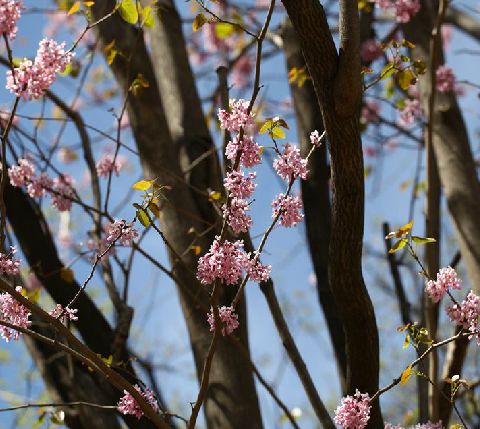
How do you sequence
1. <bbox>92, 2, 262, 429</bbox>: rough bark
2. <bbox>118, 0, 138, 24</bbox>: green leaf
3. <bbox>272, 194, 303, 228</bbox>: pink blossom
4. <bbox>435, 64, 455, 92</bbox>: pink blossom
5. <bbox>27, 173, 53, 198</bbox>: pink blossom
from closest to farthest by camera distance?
<bbox>272, 194, 303, 228</bbox>: pink blossom, <bbox>118, 0, 138, 24</bbox>: green leaf, <bbox>92, 2, 262, 429</bbox>: rough bark, <bbox>27, 173, 53, 198</bbox>: pink blossom, <bbox>435, 64, 455, 92</bbox>: pink blossom

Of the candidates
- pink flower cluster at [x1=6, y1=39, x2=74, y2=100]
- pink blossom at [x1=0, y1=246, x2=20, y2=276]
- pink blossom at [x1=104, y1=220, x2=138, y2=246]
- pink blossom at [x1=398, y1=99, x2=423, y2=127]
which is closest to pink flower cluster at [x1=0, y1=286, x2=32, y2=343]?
pink blossom at [x1=0, y1=246, x2=20, y2=276]

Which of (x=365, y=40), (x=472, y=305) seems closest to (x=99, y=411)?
(x=472, y=305)

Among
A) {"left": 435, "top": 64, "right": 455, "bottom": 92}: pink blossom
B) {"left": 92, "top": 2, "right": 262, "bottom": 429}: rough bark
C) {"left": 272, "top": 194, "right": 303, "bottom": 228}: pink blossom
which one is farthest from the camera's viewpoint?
{"left": 435, "top": 64, "right": 455, "bottom": 92}: pink blossom

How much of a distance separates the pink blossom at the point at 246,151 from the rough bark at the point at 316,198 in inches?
63.4

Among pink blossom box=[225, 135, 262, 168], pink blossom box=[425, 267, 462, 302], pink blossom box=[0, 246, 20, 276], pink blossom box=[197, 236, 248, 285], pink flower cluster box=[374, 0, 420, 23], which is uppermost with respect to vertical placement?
pink flower cluster box=[374, 0, 420, 23]

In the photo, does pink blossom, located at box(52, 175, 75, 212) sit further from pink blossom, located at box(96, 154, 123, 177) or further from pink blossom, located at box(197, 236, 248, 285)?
pink blossom, located at box(197, 236, 248, 285)

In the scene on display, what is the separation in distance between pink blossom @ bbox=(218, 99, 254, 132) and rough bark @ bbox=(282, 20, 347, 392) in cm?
161

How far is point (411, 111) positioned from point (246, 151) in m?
2.19

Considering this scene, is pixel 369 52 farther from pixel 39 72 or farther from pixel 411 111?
pixel 39 72

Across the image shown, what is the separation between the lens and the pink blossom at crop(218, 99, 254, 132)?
188 cm

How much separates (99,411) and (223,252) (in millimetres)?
1424

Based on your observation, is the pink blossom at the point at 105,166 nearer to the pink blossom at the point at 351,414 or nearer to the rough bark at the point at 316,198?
the rough bark at the point at 316,198

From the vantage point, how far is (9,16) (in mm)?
1955

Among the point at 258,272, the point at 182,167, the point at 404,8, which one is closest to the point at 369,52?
the point at 404,8
